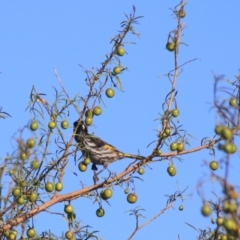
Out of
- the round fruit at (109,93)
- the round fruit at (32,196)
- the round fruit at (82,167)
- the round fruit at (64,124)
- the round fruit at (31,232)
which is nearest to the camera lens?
the round fruit at (32,196)

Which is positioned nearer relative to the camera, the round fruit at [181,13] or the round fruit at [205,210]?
the round fruit at [205,210]

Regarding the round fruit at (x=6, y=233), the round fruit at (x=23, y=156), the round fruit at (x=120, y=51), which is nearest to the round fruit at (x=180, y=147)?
the round fruit at (x=120, y=51)

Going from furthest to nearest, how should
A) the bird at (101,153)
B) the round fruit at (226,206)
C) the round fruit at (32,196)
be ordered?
the bird at (101,153) < the round fruit at (32,196) < the round fruit at (226,206)

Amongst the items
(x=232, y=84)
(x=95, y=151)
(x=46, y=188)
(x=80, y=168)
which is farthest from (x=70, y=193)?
(x=95, y=151)

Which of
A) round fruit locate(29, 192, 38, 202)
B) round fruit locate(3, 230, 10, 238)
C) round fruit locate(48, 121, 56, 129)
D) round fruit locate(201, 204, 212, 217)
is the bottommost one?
round fruit locate(201, 204, 212, 217)

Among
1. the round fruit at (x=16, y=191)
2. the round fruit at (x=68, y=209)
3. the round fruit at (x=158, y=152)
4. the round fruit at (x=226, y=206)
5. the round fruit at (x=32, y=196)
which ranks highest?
the round fruit at (x=158, y=152)

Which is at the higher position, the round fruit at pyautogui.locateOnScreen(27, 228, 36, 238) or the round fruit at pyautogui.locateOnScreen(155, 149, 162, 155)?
the round fruit at pyautogui.locateOnScreen(155, 149, 162, 155)

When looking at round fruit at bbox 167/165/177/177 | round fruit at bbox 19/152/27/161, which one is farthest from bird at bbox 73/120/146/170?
round fruit at bbox 19/152/27/161

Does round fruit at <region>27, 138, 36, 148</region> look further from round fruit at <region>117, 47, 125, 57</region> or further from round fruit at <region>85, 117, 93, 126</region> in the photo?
round fruit at <region>117, 47, 125, 57</region>

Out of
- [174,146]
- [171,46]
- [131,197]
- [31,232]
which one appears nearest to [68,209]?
[31,232]

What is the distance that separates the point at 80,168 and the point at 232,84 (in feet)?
4.58

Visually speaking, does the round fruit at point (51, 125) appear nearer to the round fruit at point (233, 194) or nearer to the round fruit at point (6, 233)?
the round fruit at point (6, 233)

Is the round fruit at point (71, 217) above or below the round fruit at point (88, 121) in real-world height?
below

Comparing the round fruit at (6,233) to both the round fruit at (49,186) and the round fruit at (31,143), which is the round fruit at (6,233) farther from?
the round fruit at (31,143)
